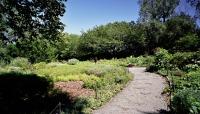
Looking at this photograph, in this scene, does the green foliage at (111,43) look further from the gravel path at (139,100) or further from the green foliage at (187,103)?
the green foliage at (187,103)

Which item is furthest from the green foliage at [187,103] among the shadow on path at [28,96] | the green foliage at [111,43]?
the green foliage at [111,43]

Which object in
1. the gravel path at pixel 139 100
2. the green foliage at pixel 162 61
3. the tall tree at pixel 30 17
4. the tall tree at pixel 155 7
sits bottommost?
the gravel path at pixel 139 100

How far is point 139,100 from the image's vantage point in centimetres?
1858

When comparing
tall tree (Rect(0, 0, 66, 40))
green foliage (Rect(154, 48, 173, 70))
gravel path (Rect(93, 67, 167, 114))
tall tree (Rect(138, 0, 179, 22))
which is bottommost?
gravel path (Rect(93, 67, 167, 114))

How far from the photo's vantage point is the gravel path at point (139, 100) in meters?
16.2

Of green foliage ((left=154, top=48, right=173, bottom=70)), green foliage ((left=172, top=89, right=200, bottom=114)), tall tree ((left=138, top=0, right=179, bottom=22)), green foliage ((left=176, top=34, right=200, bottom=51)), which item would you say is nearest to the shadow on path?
green foliage ((left=172, top=89, right=200, bottom=114))

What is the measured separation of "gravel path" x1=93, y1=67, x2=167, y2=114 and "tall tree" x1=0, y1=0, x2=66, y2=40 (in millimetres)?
5476

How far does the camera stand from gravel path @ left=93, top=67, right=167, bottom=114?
16.2 m

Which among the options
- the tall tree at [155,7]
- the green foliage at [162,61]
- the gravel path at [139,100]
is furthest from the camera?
the tall tree at [155,7]

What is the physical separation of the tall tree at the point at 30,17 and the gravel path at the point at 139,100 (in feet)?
18.0

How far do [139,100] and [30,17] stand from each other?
7.79m

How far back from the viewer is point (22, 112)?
15.4m

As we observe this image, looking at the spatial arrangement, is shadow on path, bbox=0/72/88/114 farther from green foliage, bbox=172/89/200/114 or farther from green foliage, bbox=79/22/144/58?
green foliage, bbox=79/22/144/58

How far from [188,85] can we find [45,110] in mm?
8417
